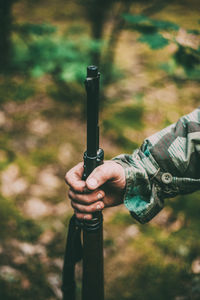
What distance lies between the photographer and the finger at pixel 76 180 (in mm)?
1020

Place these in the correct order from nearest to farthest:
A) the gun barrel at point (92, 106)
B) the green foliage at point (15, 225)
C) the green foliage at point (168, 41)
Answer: the gun barrel at point (92, 106)
the green foliage at point (168, 41)
the green foliage at point (15, 225)

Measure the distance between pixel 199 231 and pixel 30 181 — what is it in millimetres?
1587

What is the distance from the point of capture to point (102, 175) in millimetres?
1006

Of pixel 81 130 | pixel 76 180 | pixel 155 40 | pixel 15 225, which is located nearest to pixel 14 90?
pixel 81 130

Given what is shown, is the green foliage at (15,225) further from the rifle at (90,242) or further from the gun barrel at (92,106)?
the gun barrel at (92,106)

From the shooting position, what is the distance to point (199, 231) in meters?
2.10

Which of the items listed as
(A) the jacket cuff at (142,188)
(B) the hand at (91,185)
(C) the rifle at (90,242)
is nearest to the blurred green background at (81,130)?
(C) the rifle at (90,242)

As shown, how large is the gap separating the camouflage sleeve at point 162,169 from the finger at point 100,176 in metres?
0.11

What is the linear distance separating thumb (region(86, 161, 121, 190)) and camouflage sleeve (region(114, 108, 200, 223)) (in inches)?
3.5

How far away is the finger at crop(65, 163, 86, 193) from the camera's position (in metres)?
1.02

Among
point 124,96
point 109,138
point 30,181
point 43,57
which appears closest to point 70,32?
point 43,57

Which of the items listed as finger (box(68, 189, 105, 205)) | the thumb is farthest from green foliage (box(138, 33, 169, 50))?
finger (box(68, 189, 105, 205))

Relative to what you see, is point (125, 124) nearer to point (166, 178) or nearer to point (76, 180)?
point (166, 178)

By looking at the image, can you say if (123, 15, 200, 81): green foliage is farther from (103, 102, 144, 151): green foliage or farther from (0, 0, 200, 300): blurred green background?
(103, 102, 144, 151): green foliage
